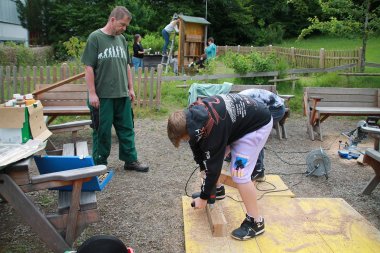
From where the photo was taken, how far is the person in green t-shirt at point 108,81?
4.20 metres

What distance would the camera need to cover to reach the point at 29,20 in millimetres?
27141

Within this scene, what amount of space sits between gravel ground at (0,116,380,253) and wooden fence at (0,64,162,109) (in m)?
1.67

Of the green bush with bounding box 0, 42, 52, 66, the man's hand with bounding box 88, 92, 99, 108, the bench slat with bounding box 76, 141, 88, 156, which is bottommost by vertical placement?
the bench slat with bounding box 76, 141, 88, 156

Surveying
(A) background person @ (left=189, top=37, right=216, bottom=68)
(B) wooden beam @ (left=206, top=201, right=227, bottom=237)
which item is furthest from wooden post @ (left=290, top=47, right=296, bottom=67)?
(B) wooden beam @ (left=206, top=201, right=227, bottom=237)

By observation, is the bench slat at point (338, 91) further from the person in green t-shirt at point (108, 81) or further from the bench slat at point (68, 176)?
the bench slat at point (68, 176)

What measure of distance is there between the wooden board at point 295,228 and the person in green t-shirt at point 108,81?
4.15 feet

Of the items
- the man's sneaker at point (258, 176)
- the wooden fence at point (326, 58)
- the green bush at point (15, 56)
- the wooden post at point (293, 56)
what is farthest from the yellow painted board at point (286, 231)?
the wooden post at point (293, 56)

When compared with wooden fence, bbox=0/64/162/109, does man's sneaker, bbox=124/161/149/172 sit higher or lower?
lower

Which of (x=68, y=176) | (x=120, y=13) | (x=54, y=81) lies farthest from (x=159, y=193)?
(x=54, y=81)

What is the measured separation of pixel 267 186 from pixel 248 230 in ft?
4.06

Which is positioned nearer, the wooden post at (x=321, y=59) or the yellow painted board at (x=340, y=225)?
the yellow painted board at (x=340, y=225)

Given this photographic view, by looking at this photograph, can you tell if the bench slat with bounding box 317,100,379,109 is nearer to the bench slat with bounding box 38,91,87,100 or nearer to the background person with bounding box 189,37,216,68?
the bench slat with bounding box 38,91,87,100

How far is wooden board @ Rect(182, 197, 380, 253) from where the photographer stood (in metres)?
3.10

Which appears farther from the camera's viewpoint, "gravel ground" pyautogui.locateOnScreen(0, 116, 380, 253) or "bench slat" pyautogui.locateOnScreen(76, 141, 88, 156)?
"bench slat" pyautogui.locateOnScreen(76, 141, 88, 156)
